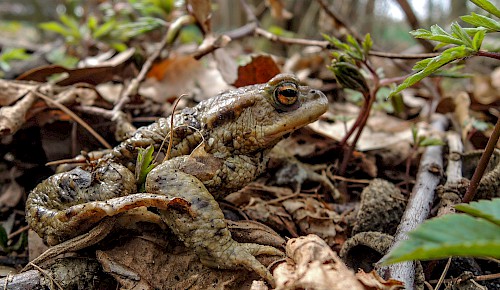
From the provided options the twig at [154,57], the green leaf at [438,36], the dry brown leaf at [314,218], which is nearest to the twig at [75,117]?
the twig at [154,57]

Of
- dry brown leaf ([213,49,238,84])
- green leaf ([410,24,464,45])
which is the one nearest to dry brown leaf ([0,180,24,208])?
dry brown leaf ([213,49,238,84])

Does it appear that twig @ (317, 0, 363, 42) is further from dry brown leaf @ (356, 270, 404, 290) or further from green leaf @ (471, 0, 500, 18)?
dry brown leaf @ (356, 270, 404, 290)

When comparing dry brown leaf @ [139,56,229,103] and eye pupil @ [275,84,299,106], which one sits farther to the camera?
dry brown leaf @ [139,56,229,103]

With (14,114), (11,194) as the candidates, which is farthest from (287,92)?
(11,194)

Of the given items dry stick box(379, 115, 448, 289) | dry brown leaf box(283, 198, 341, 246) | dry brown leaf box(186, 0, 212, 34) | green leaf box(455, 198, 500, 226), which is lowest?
Answer: dry brown leaf box(283, 198, 341, 246)

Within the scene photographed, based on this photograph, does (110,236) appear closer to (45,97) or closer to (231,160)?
(231,160)

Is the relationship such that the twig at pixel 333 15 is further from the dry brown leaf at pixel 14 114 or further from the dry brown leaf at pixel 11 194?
the dry brown leaf at pixel 11 194

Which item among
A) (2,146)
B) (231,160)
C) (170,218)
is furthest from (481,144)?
(2,146)
